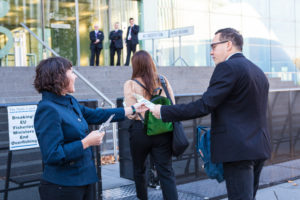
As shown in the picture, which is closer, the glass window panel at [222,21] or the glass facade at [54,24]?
the glass facade at [54,24]

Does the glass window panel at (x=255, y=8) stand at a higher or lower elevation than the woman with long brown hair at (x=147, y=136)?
higher

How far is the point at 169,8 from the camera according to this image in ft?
67.7

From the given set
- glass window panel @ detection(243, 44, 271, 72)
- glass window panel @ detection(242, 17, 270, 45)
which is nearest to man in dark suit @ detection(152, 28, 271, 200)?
glass window panel @ detection(243, 44, 271, 72)

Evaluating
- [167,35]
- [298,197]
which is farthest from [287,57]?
[298,197]

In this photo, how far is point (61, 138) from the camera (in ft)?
8.48

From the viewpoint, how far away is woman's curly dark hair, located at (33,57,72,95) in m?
2.71

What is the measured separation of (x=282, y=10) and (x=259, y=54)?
425 cm

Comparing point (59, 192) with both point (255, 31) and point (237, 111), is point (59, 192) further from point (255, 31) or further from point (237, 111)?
point (255, 31)

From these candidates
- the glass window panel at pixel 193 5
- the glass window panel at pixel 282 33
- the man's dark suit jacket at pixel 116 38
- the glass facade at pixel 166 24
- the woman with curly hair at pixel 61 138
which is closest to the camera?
the woman with curly hair at pixel 61 138

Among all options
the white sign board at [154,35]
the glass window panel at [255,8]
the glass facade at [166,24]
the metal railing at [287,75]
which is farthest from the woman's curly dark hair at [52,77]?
the metal railing at [287,75]

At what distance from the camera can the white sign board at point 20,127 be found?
4.35 metres

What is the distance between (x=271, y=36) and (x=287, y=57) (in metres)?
2.13

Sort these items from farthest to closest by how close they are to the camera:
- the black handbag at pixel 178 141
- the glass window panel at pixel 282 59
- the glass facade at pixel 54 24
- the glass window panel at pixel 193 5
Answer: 1. the glass window panel at pixel 282 59
2. the glass window panel at pixel 193 5
3. the glass facade at pixel 54 24
4. the black handbag at pixel 178 141

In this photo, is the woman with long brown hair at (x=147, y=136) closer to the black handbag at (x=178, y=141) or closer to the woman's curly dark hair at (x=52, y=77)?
the black handbag at (x=178, y=141)
